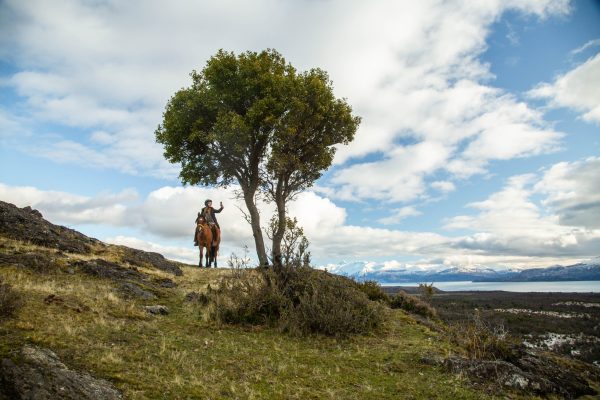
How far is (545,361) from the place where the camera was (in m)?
9.37

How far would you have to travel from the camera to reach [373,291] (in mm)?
19672

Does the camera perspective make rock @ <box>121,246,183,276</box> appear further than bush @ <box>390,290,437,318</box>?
Yes

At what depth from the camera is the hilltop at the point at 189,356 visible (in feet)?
18.8

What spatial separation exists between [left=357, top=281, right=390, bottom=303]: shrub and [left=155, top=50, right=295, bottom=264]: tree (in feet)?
24.4

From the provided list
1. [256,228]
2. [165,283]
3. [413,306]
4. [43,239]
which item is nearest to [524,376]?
[413,306]

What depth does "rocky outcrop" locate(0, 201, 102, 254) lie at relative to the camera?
19328 millimetres

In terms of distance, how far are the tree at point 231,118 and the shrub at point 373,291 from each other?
7.44 meters

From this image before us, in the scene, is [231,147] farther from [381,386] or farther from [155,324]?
[381,386]

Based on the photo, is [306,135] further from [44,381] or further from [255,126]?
[44,381]

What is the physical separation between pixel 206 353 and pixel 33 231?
16.9 metres

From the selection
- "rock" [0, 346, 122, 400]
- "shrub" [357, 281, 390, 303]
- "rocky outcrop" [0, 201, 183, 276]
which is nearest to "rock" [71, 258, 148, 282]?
"rocky outcrop" [0, 201, 183, 276]

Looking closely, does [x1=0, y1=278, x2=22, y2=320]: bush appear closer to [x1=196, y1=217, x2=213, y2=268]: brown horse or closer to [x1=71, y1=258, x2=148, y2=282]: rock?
[x1=71, y1=258, x2=148, y2=282]: rock

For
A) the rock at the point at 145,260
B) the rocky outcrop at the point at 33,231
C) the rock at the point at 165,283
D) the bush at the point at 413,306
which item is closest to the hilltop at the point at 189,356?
the rock at the point at 165,283

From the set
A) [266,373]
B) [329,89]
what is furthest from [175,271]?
[266,373]
